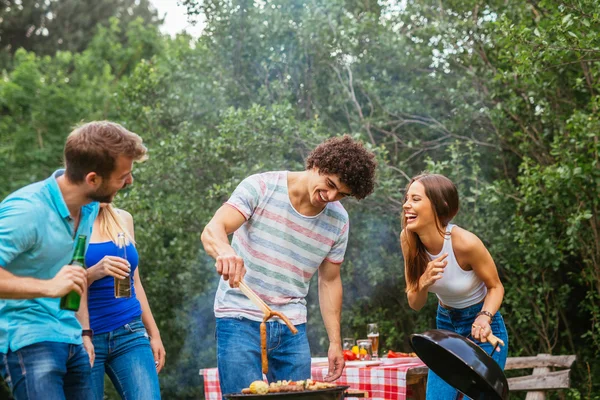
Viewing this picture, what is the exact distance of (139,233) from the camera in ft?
29.3

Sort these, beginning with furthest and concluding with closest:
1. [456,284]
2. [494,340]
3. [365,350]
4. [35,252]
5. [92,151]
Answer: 1. [365,350]
2. [456,284]
3. [494,340]
4. [92,151]
5. [35,252]

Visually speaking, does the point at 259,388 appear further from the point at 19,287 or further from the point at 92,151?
the point at 92,151

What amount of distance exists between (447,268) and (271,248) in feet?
2.84

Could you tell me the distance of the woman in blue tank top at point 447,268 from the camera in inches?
136

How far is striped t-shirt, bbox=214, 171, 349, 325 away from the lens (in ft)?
10.7

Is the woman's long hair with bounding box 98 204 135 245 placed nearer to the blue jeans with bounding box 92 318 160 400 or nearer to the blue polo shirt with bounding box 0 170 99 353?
the blue jeans with bounding box 92 318 160 400

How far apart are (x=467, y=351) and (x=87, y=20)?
67.5 feet

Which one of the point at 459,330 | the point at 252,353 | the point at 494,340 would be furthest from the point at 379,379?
the point at 252,353

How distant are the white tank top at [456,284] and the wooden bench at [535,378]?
959 mm

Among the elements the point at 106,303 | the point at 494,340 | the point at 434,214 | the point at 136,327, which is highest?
the point at 434,214

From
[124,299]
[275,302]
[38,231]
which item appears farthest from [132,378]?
[38,231]

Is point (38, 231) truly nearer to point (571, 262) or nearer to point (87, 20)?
point (571, 262)

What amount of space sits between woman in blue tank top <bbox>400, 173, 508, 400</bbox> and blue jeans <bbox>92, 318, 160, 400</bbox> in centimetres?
134

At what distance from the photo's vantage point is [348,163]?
3.28 meters
